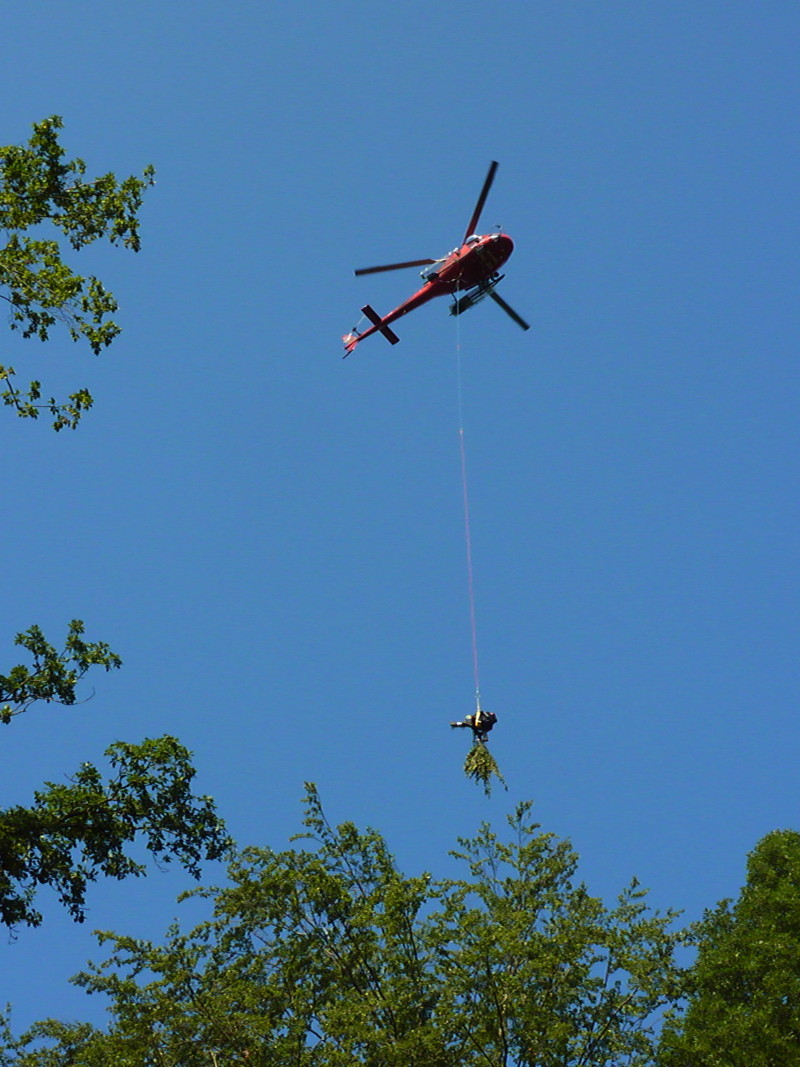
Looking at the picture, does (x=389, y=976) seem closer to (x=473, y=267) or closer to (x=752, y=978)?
(x=752, y=978)

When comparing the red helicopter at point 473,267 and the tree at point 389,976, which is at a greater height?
the red helicopter at point 473,267

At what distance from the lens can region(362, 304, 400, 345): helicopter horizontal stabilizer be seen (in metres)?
28.7

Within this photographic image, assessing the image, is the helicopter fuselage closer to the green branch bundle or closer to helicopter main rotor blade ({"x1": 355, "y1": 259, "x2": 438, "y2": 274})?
helicopter main rotor blade ({"x1": 355, "y1": 259, "x2": 438, "y2": 274})

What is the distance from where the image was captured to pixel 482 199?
79.0 feet

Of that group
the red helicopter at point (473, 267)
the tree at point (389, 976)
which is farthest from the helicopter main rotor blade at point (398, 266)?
the tree at point (389, 976)

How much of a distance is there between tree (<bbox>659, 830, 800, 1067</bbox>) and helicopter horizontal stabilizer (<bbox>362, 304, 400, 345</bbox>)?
1588 centimetres

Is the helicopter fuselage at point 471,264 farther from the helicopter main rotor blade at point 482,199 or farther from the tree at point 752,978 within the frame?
the tree at point 752,978

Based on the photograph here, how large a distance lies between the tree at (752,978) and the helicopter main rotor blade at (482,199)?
50.4 feet

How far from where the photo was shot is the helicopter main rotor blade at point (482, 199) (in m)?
23.3

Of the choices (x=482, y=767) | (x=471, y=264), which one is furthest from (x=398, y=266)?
(x=482, y=767)

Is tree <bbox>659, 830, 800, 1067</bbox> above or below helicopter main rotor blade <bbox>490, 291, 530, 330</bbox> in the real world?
below

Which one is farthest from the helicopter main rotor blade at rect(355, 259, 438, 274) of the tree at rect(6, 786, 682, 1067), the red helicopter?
the tree at rect(6, 786, 682, 1067)

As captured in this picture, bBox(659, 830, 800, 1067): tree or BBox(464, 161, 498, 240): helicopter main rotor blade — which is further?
BBox(464, 161, 498, 240): helicopter main rotor blade

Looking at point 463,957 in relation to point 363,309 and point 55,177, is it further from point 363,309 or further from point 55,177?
point 363,309
